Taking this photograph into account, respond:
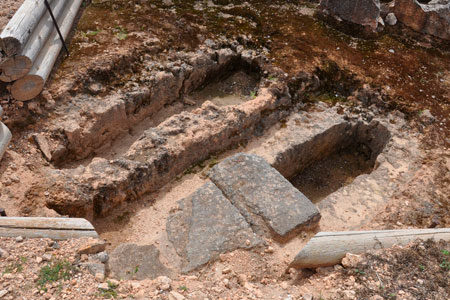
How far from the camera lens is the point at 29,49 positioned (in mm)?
7359

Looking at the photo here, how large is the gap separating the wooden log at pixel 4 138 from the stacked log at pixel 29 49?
1055 millimetres

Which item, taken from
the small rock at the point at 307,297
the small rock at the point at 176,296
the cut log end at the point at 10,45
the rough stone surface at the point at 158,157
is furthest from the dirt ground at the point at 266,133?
the cut log end at the point at 10,45

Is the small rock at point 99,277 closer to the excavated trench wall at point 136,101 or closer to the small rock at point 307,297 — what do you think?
the small rock at point 307,297

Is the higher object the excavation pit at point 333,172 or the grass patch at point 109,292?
the grass patch at point 109,292

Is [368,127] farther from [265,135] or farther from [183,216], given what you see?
[183,216]

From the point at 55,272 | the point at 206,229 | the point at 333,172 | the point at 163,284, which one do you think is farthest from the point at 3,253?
the point at 333,172

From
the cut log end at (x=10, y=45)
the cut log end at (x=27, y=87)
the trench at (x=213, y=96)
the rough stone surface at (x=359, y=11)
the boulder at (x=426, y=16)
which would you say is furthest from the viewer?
the boulder at (x=426, y=16)

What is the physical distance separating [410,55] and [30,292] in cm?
1072

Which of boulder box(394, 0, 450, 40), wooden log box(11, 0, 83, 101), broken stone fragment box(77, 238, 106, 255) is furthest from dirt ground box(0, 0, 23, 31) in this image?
boulder box(394, 0, 450, 40)

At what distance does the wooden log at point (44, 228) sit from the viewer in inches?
194

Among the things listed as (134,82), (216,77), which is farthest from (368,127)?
(134,82)

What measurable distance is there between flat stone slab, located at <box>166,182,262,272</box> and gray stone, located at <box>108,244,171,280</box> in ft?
1.27

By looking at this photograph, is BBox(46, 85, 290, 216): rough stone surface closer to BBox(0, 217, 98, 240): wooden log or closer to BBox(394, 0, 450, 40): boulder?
BBox(0, 217, 98, 240): wooden log

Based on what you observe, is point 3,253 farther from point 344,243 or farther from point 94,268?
point 344,243
